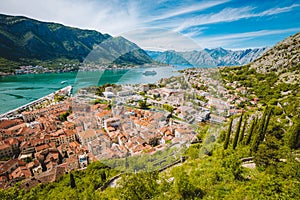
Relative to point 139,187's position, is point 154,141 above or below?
above

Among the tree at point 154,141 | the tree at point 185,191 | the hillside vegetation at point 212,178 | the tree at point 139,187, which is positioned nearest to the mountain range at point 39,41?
the hillside vegetation at point 212,178

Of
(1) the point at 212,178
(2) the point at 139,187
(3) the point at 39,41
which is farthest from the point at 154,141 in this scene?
(3) the point at 39,41

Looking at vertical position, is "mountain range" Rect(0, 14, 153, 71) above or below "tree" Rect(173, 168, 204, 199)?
above

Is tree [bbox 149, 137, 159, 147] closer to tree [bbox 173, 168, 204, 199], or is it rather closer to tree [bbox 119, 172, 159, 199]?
tree [bbox 119, 172, 159, 199]

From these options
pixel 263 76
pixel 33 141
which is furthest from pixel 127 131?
pixel 263 76

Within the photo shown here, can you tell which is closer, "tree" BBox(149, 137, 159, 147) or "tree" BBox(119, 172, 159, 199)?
"tree" BBox(119, 172, 159, 199)

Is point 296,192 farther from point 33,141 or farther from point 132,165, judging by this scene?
point 33,141

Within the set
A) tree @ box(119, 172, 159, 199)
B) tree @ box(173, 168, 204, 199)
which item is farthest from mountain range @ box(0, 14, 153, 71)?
tree @ box(173, 168, 204, 199)

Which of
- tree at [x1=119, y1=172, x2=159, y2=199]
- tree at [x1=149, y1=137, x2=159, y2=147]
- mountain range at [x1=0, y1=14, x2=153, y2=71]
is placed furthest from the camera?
mountain range at [x1=0, y1=14, x2=153, y2=71]

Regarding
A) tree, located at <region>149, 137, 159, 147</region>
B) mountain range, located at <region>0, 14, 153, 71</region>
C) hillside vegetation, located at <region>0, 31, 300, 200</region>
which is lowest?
hillside vegetation, located at <region>0, 31, 300, 200</region>

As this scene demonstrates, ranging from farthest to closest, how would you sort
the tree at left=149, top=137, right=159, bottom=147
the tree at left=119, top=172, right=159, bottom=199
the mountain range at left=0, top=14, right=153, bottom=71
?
1. the mountain range at left=0, top=14, right=153, bottom=71
2. the tree at left=149, top=137, right=159, bottom=147
3. the tree at left=119, top=172, right=159, bottom=199

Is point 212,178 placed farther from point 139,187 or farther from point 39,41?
point 39,41
